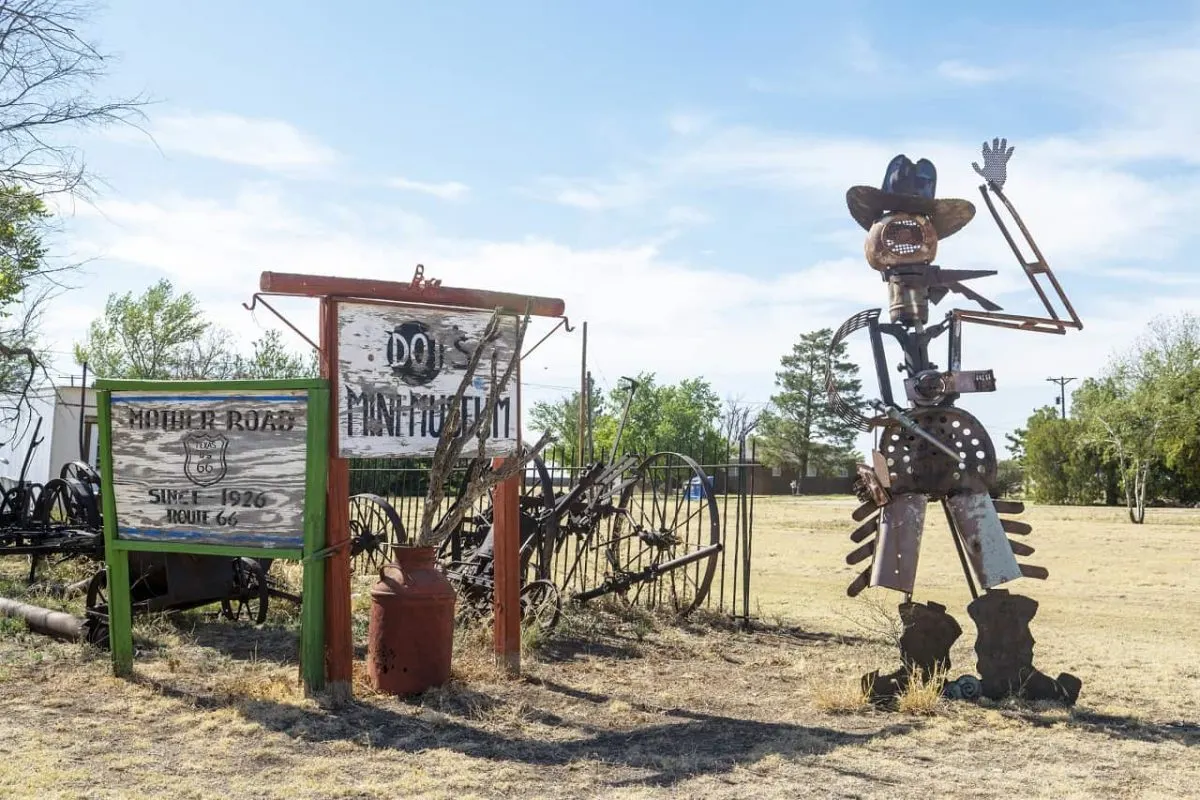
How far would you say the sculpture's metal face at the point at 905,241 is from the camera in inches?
264

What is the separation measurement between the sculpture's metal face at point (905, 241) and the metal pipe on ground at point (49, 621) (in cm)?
593

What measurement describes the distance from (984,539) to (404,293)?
369cm

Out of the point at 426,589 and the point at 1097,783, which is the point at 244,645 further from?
the point at 1097,783

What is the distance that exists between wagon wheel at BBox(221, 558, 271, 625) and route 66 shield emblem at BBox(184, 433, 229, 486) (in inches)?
77.8

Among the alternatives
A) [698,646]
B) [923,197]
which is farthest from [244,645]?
[923,197]

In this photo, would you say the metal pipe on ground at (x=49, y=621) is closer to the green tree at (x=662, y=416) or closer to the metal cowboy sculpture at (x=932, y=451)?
the metal cowboy sculpture at (x=932, y=451)


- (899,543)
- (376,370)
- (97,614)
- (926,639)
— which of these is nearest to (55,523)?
(97,614)

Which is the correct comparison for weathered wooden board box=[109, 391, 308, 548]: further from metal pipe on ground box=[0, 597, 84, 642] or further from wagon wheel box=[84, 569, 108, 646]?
metal pipe on ground box=[0, 597, 84, 642]

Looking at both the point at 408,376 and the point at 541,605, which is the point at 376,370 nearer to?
the point at 408,376

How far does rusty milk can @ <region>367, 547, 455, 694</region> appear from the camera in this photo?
6.11 meters

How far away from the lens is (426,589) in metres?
6.13

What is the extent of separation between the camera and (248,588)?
27.6ft

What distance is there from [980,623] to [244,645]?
16.6 feet

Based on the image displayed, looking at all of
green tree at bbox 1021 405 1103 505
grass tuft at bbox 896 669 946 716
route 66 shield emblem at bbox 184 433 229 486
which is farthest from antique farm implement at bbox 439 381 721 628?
green tree at bbox 1021 405 1103 505
